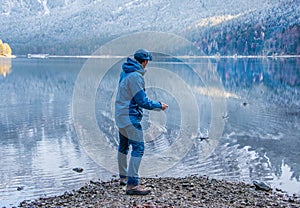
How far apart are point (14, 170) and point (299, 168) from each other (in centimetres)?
987

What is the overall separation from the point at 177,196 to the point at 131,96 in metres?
2.57

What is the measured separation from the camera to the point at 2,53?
18762 cm

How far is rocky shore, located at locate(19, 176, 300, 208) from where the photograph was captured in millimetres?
9883

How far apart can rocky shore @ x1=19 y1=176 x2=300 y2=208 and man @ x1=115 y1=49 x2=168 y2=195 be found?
558 millimetres

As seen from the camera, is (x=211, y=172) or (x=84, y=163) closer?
(x=211, y=172)

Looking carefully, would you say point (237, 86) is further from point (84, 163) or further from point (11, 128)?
point (84, 163)

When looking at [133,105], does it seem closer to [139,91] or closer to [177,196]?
[139,91]

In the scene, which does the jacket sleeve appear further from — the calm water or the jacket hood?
the calm water

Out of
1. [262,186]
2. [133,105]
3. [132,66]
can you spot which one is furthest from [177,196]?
[262,186]

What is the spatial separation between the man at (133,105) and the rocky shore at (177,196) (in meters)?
0.56

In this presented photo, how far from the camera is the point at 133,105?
989 cm

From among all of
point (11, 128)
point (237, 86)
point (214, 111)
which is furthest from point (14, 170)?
point (237, 86)

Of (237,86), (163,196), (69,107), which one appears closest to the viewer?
(163,196)

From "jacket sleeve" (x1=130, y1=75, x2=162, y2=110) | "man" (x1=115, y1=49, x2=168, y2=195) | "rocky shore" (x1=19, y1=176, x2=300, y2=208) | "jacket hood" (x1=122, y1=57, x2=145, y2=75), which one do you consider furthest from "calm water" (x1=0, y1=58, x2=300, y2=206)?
"jacket hood" (x1=122, y1=57, x2=145, y2=75)
